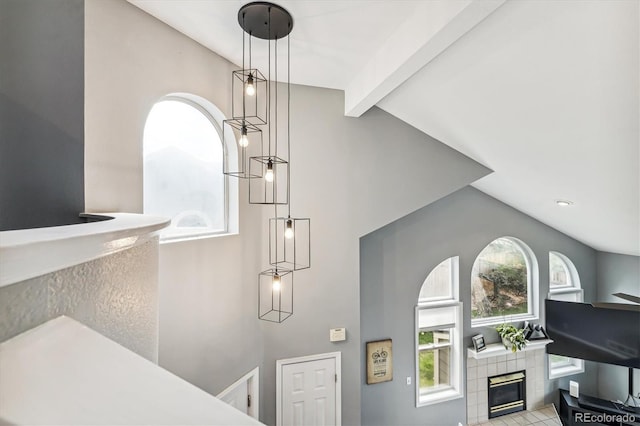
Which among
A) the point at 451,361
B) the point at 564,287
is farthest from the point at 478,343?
the point at 564,287

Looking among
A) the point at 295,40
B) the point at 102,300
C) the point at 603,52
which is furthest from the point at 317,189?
the point at 102,300

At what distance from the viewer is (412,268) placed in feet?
13.3

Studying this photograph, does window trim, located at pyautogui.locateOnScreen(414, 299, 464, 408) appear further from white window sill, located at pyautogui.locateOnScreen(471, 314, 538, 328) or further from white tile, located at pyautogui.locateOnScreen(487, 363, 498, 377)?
white tile, located at pyautogui.locateOnScreen(487, 363, 498, 377)

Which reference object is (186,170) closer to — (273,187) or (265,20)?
(273,187)

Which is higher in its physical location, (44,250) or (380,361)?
(44,250)

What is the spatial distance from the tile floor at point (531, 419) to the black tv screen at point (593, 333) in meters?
1.00

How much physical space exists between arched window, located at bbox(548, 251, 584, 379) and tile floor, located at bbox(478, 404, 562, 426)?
655 mm

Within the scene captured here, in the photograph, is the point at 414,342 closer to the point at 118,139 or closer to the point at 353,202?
the point at 353,202

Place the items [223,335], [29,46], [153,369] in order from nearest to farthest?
[153,369] < [29,46] < [223,335]

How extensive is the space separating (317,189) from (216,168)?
0.95 m

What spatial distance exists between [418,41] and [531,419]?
17.9 feet

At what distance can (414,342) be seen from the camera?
404 centimetres

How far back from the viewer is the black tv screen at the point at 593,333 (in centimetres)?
392

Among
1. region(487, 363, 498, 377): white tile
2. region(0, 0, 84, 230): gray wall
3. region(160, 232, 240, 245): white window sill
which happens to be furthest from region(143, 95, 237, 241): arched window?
region(487, 363, 498, 377): white tile
